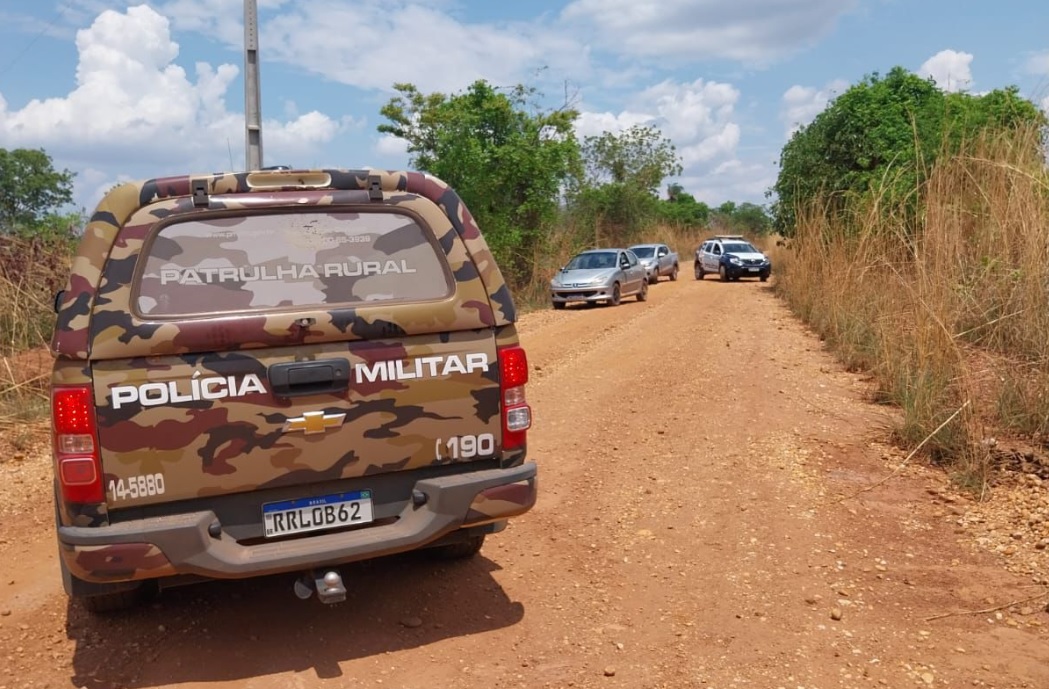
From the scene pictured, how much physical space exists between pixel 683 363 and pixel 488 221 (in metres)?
11.8

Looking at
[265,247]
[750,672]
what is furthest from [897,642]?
[265,247]

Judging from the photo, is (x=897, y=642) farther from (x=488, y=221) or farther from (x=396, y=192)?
(x=488, y=221)

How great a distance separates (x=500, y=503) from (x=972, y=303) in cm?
470

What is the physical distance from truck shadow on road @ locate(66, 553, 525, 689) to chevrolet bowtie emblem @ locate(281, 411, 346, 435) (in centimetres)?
101

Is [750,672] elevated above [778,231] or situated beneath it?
situated beneath

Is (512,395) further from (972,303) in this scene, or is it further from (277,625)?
(972,303)

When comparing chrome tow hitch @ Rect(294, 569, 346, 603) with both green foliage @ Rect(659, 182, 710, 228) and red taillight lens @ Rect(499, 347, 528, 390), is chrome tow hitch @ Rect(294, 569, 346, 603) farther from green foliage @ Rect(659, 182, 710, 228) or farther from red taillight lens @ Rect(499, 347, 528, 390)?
green foliage @ Rect(659, 182, 710, 228)

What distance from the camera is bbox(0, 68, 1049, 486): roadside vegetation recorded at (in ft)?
20.7

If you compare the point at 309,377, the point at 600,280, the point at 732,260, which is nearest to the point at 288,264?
the point at 309,377

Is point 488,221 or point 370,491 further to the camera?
point 488,221

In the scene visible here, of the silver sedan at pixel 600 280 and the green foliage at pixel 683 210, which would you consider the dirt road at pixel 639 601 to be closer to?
the silver sedan at pixel 600 280

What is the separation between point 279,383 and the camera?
3.50 metres

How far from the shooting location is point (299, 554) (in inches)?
140

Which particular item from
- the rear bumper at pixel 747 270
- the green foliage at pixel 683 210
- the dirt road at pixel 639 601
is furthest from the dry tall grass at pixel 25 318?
the green foliage at pixel 683 210
